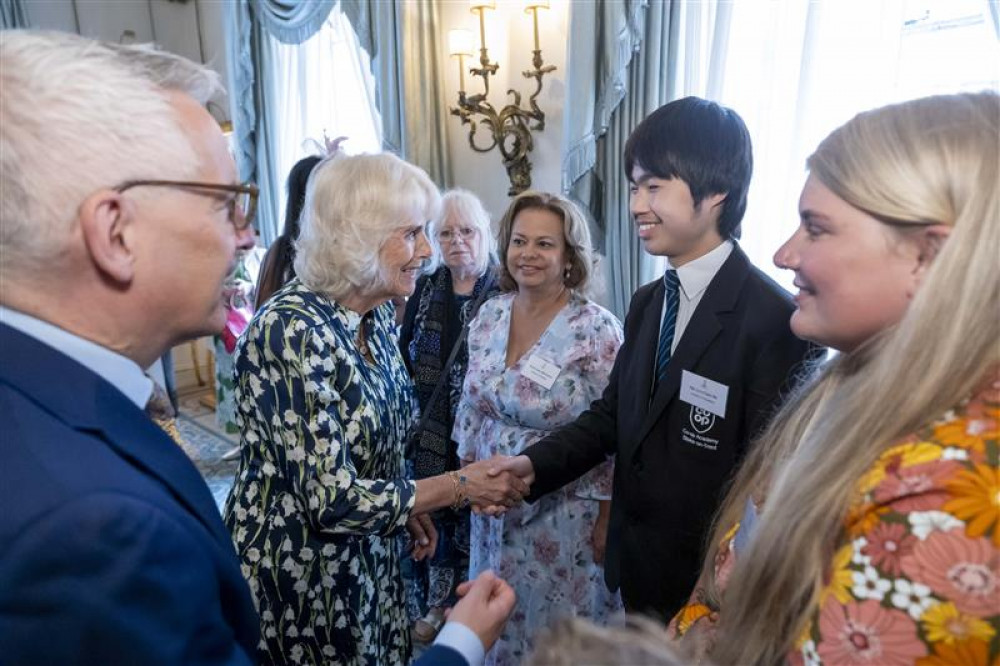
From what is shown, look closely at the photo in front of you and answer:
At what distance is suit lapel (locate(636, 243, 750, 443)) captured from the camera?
1.35 metres

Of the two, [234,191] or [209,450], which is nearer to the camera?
[234,191]

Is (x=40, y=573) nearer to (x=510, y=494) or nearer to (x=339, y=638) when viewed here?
(x=339, y=638)

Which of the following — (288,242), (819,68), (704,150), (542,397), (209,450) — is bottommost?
(209,450)

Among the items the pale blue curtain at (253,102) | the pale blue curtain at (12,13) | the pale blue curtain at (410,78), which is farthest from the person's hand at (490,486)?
the pale blue curtain at (12,13)

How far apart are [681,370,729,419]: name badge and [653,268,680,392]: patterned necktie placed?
0.12 m

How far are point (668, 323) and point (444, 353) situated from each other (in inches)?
49.3

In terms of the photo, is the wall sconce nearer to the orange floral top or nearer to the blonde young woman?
the blonde young woman

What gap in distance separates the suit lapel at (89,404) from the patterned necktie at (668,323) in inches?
44.0

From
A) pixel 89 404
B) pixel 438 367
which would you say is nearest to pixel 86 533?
pixel 89 404

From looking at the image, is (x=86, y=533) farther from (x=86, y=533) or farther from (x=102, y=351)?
(x=102, y=351)

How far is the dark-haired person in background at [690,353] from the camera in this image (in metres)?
1.31

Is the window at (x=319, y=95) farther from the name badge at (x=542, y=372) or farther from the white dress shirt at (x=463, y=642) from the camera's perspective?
the white dress shirt at (x=463, y=642)

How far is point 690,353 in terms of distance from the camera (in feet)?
4.50

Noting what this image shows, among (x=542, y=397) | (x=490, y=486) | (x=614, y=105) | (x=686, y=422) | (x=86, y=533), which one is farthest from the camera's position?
(x=614, y=105)
